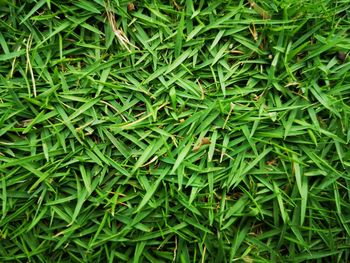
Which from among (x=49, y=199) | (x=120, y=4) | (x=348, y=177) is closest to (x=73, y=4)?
(x=120, y=4)

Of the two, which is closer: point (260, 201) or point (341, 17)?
point (260, 201)

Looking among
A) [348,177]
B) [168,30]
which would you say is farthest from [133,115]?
[348,177]

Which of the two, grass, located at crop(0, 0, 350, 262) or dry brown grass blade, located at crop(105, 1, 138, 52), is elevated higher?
dry brown grass blade, located at crop(105, 1, 138, 52)

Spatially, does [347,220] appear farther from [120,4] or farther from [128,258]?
[120,4]

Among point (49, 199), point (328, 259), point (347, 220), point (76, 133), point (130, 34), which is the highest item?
point (130, 34)

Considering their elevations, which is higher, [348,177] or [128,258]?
[348,177]

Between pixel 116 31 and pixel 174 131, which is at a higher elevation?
pixel 116 31

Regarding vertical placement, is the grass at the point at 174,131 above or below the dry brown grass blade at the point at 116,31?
below
